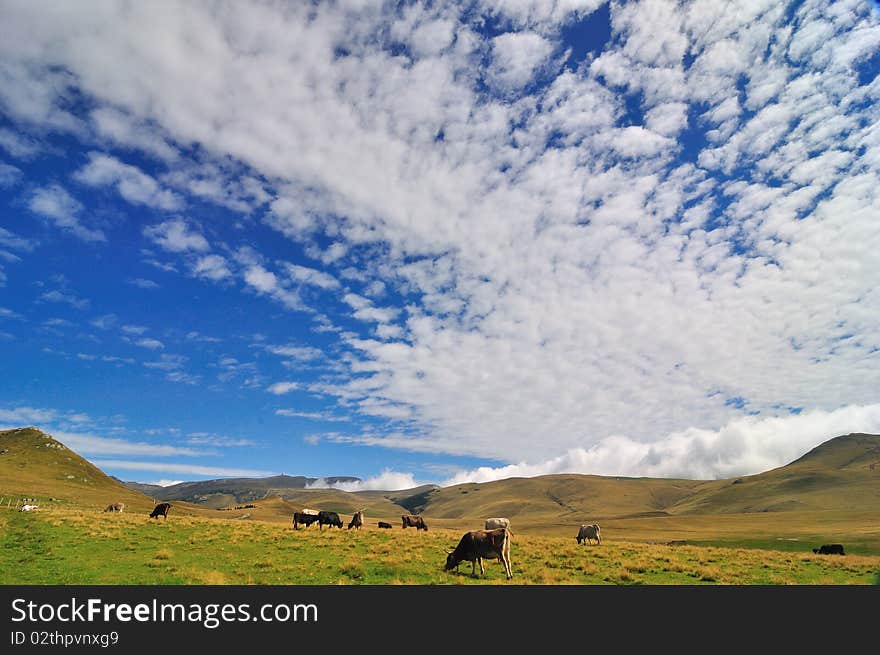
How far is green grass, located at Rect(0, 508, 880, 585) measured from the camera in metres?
18.4

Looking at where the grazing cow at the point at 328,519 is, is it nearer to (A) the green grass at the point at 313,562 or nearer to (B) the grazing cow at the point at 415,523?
(B) the grazing cow at the point at 415,523

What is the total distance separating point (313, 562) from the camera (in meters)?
21.9

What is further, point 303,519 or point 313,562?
point 303,519

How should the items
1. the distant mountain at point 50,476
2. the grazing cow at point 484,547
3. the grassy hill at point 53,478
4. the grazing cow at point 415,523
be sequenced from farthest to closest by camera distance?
the distant mountain at point 50,476, the grassy hill at point 53,478, the grazing cow at point 415,523, the grazing cow at point 484,547

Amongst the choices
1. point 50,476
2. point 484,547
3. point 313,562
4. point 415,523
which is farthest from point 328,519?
point 50,476

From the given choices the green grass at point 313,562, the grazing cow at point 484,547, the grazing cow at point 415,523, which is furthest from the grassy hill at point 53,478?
the grazing cow at point 484,547

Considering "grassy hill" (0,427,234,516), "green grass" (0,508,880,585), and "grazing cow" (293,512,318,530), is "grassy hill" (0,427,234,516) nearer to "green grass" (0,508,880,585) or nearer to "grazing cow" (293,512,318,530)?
"grazing cow" (293,512,318,530)

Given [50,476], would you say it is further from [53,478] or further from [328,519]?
[328,519]

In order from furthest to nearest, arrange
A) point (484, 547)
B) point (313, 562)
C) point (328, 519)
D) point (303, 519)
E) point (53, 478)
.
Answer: point (53, 478), point (328, 519), point (303, 519), point (313, 562), point (484, 547)

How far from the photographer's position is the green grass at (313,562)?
18375mm

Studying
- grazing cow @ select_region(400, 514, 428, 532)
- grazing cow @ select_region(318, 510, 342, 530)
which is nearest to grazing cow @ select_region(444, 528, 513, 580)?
grazing cow @ select_region(318, 510, 342, 530)
